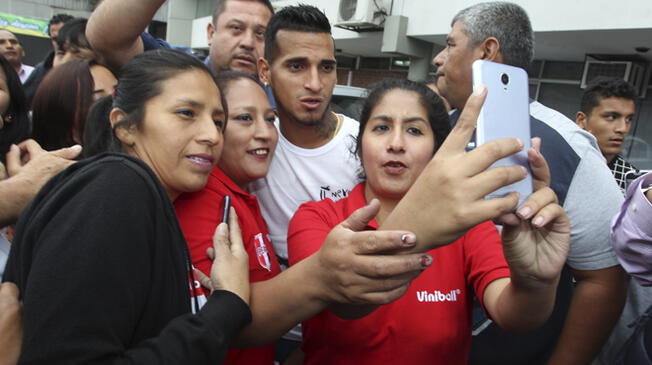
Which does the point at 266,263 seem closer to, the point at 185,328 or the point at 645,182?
the point at 185,328

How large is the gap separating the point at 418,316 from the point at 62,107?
1911 millimetres

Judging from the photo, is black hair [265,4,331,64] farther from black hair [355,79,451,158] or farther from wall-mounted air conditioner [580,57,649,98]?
wall-mounted air conditioner [580,57,649,98]

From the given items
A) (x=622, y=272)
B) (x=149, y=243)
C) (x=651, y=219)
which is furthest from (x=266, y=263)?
(x=622, y=272)

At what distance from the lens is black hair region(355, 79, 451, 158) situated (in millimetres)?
1724

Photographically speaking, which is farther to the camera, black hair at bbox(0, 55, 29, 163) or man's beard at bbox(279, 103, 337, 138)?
man's beard at bbox(279, 103, 337, 138)

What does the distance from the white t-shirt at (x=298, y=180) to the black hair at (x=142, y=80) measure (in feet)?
2.53

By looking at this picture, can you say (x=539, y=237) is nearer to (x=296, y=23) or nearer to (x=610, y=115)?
(x=296, y=23)

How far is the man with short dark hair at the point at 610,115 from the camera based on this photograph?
384 centimetres

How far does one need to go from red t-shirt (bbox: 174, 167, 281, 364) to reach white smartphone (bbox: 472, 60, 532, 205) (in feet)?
2.71

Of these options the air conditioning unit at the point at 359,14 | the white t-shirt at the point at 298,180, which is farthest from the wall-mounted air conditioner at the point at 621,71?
the white t-shirt at the point at 298,180

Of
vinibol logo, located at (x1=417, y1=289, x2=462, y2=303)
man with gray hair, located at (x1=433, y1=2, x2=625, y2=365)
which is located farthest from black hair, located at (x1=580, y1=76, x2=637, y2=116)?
vinibol logo, located at (x1=417, y1=289, x2=462, y2=303)

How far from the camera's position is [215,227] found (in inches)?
57.2

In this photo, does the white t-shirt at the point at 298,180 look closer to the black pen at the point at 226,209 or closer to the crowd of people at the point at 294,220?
the crowd of people at the point at 294,220

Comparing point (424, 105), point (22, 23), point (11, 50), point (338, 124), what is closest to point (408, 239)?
point (424, 105)
